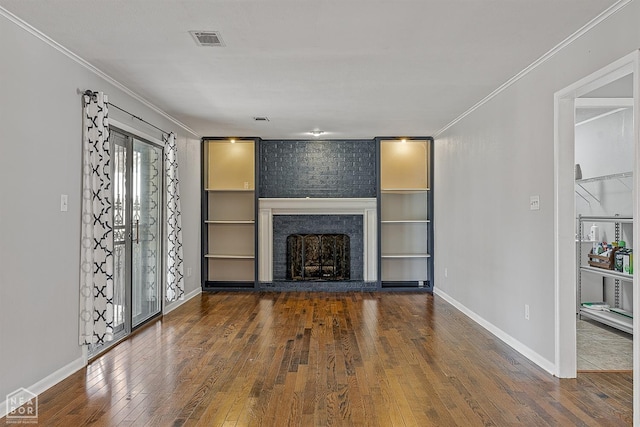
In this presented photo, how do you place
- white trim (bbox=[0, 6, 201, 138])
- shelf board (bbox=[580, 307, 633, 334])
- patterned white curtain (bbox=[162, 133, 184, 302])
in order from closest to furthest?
white trim (bbox=[0, 6, 201, 138]) → shelf board (bbox=[580, 307, 633, 334]) → patterned white curtain (bbox=[162, 133, 184, 302])

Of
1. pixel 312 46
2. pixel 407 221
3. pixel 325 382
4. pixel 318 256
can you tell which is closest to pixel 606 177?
Result: pixel 407 221

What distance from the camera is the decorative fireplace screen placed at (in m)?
7.60

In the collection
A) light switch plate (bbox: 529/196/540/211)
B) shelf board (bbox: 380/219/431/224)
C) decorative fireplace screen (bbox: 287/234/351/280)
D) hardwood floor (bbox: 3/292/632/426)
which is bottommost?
hardwood floor (bbox: 3/292/632/426)

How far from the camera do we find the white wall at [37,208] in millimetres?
2869

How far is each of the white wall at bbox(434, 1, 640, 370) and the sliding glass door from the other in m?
3.70

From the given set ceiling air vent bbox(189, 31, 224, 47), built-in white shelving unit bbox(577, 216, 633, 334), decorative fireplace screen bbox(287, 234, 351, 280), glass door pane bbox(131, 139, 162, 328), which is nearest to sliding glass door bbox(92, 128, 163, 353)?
glass door pane bbox(131, 139, 162, 328)

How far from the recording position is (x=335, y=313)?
19.0 feet

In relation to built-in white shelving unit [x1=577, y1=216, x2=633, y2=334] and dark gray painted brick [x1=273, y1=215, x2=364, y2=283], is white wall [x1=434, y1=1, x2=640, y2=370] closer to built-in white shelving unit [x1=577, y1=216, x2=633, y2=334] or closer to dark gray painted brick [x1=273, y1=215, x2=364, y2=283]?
built-in white shelving unit [x1=577, y1=216, x2=633, y2=334]

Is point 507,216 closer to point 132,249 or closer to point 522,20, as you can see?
point 522,20

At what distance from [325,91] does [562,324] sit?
9.70 feet

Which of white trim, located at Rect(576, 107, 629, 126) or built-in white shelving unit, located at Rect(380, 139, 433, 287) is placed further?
built-in white shelving unit, located at Rect(380, 139, 433, 287)

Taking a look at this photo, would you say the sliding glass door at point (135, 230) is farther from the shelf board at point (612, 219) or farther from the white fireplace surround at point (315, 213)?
the shelf board at point (612, 219)

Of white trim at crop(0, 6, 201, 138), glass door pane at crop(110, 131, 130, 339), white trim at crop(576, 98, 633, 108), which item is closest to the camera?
white trim at crop(0, 6, 201, 138)

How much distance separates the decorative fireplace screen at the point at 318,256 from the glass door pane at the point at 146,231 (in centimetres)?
249
